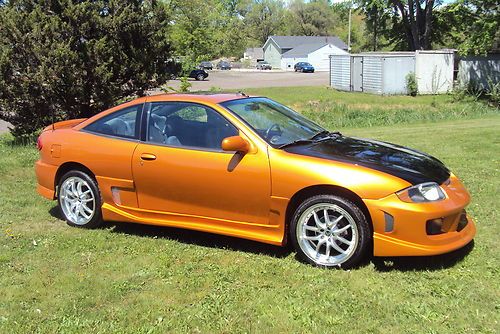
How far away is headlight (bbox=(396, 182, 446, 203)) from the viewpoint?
4.21 meters

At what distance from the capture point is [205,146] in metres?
5.04

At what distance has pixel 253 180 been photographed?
15.4 ft

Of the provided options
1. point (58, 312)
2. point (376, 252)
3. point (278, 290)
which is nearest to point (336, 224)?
point (376, 252)

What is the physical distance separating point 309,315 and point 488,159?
6268mm

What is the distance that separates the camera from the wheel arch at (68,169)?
5730 millimetres

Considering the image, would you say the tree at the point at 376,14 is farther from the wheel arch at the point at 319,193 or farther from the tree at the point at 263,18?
the tree at the point at 263,18

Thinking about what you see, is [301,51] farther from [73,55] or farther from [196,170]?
[196,170]

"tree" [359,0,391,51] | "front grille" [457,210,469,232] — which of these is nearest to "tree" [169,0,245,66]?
"front grille" [457,210,469,232]

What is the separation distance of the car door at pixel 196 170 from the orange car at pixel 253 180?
1cm

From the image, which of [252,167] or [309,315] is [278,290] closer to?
[309,315]

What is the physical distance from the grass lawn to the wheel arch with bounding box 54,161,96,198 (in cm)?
49

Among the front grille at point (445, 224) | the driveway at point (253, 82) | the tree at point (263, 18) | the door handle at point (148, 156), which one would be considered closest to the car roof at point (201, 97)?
the door handle at point (148, 156)

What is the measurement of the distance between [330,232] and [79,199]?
2.90m

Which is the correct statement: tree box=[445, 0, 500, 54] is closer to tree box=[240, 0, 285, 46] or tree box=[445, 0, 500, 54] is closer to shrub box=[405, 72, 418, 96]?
shrub box=[405, 72, 418, 96]
